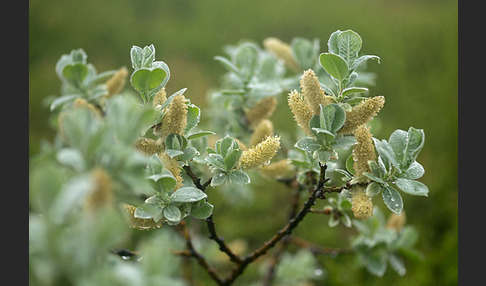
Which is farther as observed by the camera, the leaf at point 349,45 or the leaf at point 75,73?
the leaf at point 75,73

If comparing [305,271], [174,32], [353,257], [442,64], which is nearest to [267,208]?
[353,257]

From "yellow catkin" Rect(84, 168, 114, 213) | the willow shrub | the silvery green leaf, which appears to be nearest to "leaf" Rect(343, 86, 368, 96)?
the willow shrub

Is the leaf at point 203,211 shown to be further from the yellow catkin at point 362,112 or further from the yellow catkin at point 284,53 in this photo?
the yellow catkin at point 284,53

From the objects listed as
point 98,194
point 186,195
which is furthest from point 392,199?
point 98,194

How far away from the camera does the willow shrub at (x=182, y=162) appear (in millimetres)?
346

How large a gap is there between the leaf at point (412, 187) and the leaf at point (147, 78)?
31 cm

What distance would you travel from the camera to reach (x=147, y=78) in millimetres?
547

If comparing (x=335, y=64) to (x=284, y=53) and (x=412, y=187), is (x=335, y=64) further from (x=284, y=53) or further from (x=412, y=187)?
(x=284, y=53)

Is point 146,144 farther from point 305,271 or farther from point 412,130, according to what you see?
point 305,271

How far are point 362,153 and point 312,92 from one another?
3.9 inches

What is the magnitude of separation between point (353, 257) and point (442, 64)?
41.6 inches

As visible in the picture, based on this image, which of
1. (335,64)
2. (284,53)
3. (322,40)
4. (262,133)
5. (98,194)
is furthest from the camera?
(322,40)

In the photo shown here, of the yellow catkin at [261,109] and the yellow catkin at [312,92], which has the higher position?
the yellow catkin at [312,92]

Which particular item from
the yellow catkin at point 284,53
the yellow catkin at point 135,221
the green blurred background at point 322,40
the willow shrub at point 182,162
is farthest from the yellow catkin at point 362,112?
the green blurred background at point 322,40
